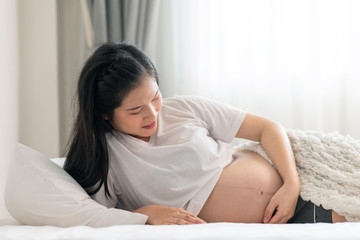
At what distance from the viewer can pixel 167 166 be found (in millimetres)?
1408

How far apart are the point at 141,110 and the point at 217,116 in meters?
0.29

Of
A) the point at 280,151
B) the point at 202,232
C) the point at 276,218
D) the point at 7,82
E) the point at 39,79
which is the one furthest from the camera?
the point at 39,79

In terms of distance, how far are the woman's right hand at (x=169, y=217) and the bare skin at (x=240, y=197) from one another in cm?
17

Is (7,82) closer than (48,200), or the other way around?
(48,200)

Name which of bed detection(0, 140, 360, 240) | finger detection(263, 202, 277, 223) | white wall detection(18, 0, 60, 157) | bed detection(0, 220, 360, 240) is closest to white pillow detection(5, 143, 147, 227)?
bed detection(0, 140, 360, 240)

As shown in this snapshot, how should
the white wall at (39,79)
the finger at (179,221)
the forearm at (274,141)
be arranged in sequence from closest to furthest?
the finger at (179,221) → the forearm at (274,141) → the white wall at (39,79)

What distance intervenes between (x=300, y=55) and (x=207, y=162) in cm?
160

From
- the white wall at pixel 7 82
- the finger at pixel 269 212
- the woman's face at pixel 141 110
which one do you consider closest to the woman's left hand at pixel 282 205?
the finger at pixel 269 212

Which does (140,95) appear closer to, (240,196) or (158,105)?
(158,105)

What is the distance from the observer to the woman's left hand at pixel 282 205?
Answer: 4.43ft

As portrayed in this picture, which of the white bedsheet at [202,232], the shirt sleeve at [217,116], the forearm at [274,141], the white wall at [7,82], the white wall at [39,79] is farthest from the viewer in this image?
the white wall at [39,79]

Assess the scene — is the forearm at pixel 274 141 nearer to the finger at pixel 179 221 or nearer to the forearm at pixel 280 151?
the forearm at pixel 280 151

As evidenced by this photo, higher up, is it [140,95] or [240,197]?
[140,95]

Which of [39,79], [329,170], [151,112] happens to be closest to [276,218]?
[329,170]
